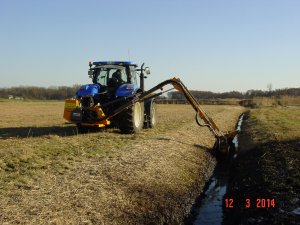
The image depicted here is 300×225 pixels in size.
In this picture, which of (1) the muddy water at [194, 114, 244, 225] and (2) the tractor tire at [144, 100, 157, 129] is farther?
(2) the tractor tire at [144, 100, 157, 129]

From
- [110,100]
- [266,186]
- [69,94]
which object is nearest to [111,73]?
[110,100]

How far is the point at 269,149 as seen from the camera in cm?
1461

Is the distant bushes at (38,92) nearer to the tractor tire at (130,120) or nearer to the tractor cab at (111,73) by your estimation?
the tractor cab at (111,73)

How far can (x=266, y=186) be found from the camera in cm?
1012

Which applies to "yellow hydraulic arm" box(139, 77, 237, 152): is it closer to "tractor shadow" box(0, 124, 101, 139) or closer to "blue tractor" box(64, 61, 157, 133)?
"blue tractor" box(64, 61, 157, 133)

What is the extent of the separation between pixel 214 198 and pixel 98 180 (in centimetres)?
344

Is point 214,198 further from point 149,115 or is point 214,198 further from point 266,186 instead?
point 149,115

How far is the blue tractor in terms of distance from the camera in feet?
51.9

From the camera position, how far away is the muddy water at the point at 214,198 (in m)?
9.16

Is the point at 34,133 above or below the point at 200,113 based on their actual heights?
below

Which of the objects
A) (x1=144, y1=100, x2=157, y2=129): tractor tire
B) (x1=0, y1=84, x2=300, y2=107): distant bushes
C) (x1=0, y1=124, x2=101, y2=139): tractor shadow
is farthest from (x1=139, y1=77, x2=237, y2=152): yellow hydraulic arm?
(x1=0, y1=84, x2=300, y2=107): distant bushes

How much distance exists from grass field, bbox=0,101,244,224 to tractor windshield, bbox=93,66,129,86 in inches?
147

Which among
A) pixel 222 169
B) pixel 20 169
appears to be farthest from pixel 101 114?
pixel 20 169
